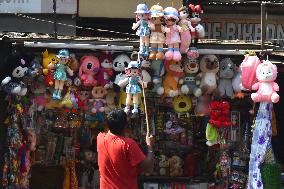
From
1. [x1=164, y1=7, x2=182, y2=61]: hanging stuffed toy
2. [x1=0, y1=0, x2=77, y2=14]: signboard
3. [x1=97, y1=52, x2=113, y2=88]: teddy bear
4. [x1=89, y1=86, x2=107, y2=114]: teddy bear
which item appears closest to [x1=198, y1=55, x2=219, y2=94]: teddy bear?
[x1=164, y1=7, x2=182, y2=61]: hanging stuffed toy

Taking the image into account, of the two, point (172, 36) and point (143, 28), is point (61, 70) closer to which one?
point (143, 28)

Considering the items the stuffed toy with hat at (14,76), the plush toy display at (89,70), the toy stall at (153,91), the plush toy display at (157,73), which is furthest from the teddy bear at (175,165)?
the stuffed toy with hat at (14,76)

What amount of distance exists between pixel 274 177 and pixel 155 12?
2.53 m

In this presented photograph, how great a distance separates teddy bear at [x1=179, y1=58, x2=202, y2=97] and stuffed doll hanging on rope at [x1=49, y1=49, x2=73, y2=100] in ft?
4.76

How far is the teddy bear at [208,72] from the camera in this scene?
24.2 feet

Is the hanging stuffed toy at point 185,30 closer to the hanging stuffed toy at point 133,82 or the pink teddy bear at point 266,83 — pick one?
the hanging stuffed toy at point 133,82

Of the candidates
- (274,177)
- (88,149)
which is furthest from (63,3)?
(274,177)

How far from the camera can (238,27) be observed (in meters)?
10.6

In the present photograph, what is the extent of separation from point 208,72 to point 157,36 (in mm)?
897

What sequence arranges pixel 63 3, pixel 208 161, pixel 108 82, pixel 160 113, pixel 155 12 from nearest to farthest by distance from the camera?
pixel 155 12
pixel 108 82
pixel 160 113
pixel 208 161
pixel 63 3

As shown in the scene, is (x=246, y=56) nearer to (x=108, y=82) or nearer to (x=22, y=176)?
(x=108, y=82)

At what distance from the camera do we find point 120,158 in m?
5.32

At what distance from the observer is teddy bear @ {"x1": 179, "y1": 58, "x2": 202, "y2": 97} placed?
7.39m

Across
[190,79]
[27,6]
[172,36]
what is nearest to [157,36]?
[172,36]
